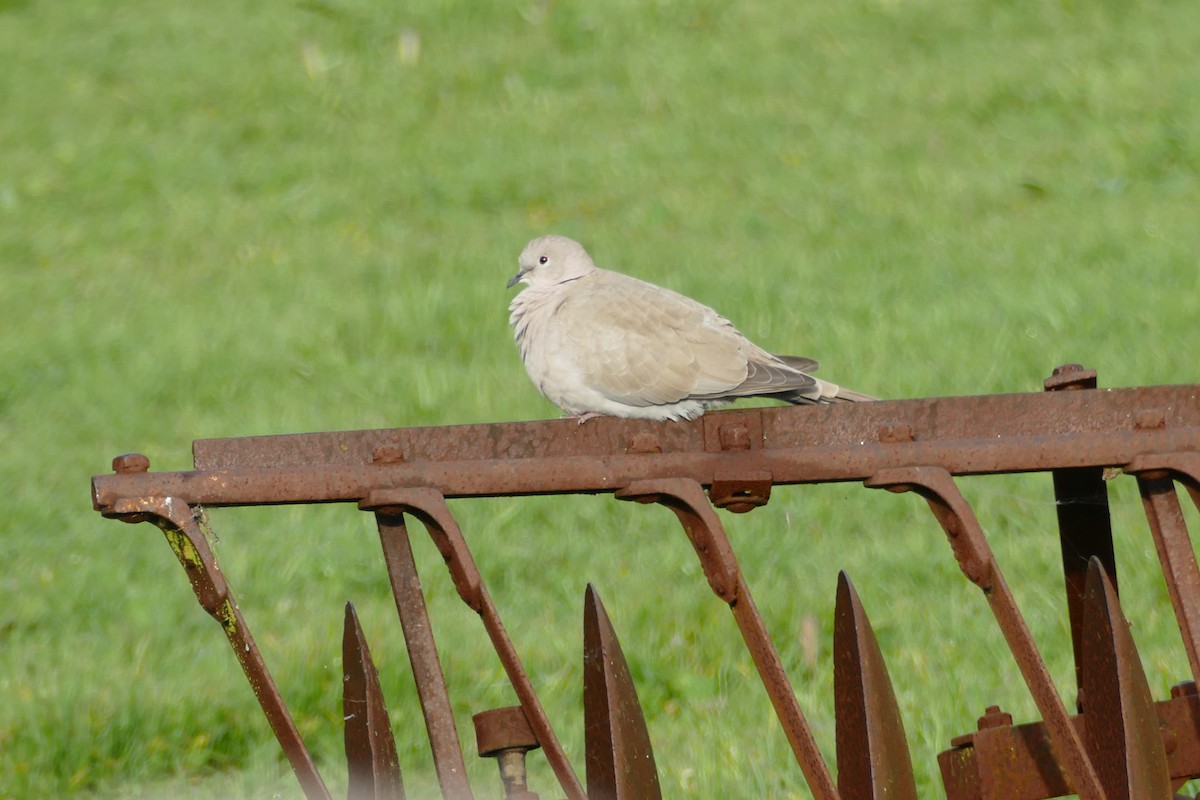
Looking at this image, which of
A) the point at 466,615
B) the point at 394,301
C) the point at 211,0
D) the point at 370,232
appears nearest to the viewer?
the point at 466,615

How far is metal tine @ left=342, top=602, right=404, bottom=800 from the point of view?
2.62 meters

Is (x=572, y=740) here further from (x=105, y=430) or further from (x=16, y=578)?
(x=105, y=430)

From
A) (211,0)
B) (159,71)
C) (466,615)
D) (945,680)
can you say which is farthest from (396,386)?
(211,0)

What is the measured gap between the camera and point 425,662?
8.32 feet

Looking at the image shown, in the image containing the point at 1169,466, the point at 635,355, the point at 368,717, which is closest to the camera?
the point at 1169,466

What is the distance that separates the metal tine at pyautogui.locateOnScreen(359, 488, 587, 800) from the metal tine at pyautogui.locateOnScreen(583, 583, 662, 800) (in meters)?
0.07

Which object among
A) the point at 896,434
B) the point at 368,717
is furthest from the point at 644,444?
the point at 368,717

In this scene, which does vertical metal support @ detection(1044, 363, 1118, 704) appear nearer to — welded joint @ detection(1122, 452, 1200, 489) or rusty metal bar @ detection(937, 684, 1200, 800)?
rusty metal bar @ detection(937, 684, 1200, 800)

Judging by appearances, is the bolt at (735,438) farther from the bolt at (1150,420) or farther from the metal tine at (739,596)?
the bolt at (1150,420)

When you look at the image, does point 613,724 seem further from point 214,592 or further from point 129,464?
point 129,464

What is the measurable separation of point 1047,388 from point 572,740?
238cm

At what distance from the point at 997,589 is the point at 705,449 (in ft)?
1.71

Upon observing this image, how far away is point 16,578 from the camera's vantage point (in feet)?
19.7

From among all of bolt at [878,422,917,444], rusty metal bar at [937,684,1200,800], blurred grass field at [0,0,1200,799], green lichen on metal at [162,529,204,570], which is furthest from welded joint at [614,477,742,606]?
blurred grass field at [0,0,1200,799]
